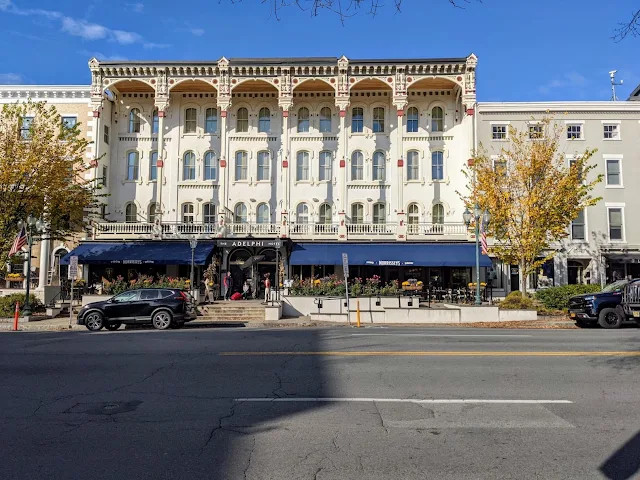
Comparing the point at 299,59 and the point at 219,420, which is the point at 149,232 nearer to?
the point at 299,59

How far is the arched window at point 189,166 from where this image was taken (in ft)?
106

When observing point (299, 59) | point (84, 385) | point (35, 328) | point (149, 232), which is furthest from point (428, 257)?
point (84, 385)

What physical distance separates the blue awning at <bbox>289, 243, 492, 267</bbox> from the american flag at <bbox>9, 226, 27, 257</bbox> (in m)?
13.0

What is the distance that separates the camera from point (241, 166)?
A: 106ft

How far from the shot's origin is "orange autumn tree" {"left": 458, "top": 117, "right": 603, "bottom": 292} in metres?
24.2

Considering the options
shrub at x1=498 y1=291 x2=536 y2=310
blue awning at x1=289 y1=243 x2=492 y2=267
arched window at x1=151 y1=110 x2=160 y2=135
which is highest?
arched window at x1=151 y1=110 x2=160 y2=135

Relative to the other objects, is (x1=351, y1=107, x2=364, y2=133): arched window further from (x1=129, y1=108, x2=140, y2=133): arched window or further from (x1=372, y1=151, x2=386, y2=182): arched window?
(x1=129, y1=108, x2=140, y2=133): arched window

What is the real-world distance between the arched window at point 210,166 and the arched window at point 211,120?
148cm

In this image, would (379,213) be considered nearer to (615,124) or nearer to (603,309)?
(615,124)

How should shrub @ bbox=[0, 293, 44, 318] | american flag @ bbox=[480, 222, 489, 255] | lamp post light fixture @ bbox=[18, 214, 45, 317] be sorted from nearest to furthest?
lamp post light fixture @ bbox=[18, 214, 45, 317] < shrub @ bbox=[0, 293, 44, 318] < american flag @ bbox=[480, 222, 489, 255]

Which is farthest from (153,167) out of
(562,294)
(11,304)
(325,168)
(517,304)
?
(562,294)

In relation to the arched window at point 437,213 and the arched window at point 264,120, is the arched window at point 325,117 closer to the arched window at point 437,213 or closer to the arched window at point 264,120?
the arched window at point 264,120

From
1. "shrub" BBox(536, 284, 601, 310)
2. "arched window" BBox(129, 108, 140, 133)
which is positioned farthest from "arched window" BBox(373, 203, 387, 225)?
"arched window" BBox(129, 108, 140, 133)

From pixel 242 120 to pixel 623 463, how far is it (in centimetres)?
3044
